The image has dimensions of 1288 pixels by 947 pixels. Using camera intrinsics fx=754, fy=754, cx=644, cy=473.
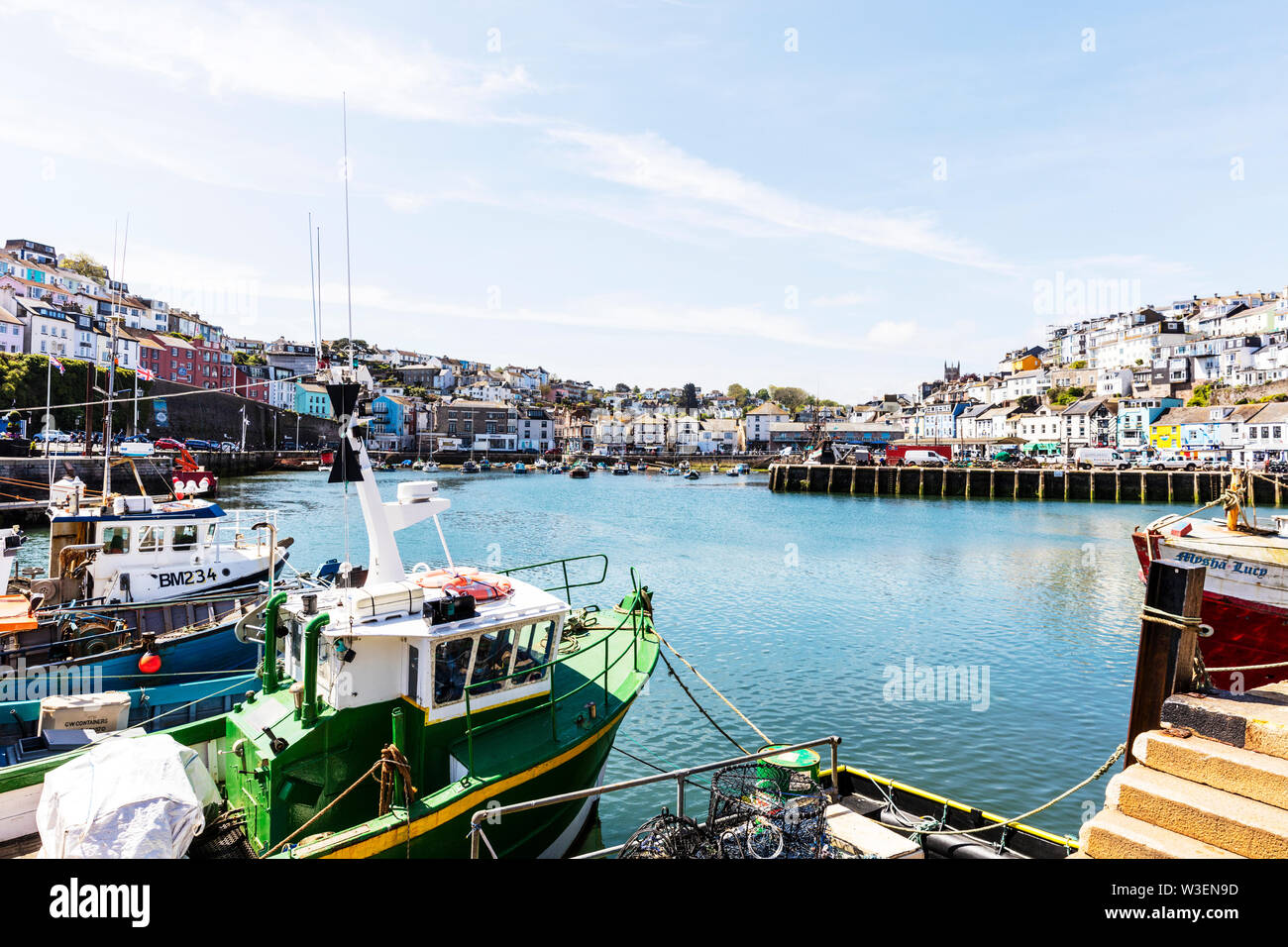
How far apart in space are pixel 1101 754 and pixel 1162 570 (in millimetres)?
10223

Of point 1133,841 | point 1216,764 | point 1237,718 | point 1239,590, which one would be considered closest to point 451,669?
point 1133,841

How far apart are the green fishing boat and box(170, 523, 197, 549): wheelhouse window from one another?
1103cm

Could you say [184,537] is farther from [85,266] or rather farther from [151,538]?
[85,266]

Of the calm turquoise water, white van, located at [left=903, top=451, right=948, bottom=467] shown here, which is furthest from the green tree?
white van, located at [left=903, top=451, right=948, bottom=467]

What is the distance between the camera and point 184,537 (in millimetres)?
18609

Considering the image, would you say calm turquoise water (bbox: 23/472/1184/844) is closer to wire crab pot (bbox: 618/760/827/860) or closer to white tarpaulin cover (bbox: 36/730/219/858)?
wire crab pot (bbox: 618/760/827/860)

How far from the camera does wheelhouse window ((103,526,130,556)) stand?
1734 cm

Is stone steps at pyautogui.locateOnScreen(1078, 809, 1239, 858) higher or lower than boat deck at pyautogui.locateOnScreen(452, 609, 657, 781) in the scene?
higher

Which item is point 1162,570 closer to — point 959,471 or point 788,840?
point 788,840

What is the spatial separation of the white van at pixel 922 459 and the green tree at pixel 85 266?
5433 inches

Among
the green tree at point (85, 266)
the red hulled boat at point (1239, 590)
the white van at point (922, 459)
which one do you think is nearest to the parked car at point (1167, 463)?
the white van at point (922, 459)

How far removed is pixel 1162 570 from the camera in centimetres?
612

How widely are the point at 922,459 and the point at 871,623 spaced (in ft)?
242

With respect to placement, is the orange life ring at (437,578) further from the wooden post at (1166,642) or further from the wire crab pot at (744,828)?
the wooden post at (1166,642)
